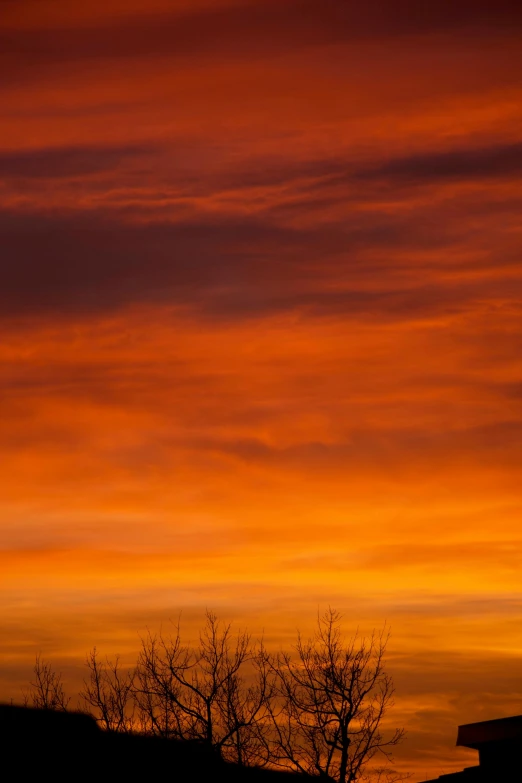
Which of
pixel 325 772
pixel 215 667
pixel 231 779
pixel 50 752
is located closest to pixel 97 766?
pixel 50 752

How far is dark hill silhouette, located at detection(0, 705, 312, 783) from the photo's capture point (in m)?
16.5

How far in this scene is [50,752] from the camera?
16.9 m

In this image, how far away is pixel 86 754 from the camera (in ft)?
57.7

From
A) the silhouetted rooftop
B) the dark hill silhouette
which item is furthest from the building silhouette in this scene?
the dark hill silhouette

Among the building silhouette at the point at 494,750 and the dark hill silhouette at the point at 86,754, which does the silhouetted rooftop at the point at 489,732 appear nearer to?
the building silhouette at the point at 494,750

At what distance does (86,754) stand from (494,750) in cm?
1378

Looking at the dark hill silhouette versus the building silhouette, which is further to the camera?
the building silhouette

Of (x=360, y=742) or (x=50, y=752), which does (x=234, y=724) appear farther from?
(x=50, y=752)

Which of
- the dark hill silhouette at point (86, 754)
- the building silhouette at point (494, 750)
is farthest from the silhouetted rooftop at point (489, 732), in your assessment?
the dark hill silhouette at point (86, 754)

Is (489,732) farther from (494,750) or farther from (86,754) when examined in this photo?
(86,754)

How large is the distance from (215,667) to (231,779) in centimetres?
3170

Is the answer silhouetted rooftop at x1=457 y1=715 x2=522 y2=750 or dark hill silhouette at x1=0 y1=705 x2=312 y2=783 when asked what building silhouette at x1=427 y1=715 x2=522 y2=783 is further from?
dark hill silhouette at x1=0 y1=705 x2=312 y2=783

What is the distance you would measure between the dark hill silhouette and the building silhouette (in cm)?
895

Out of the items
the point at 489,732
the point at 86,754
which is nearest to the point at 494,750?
the point at 489,732
